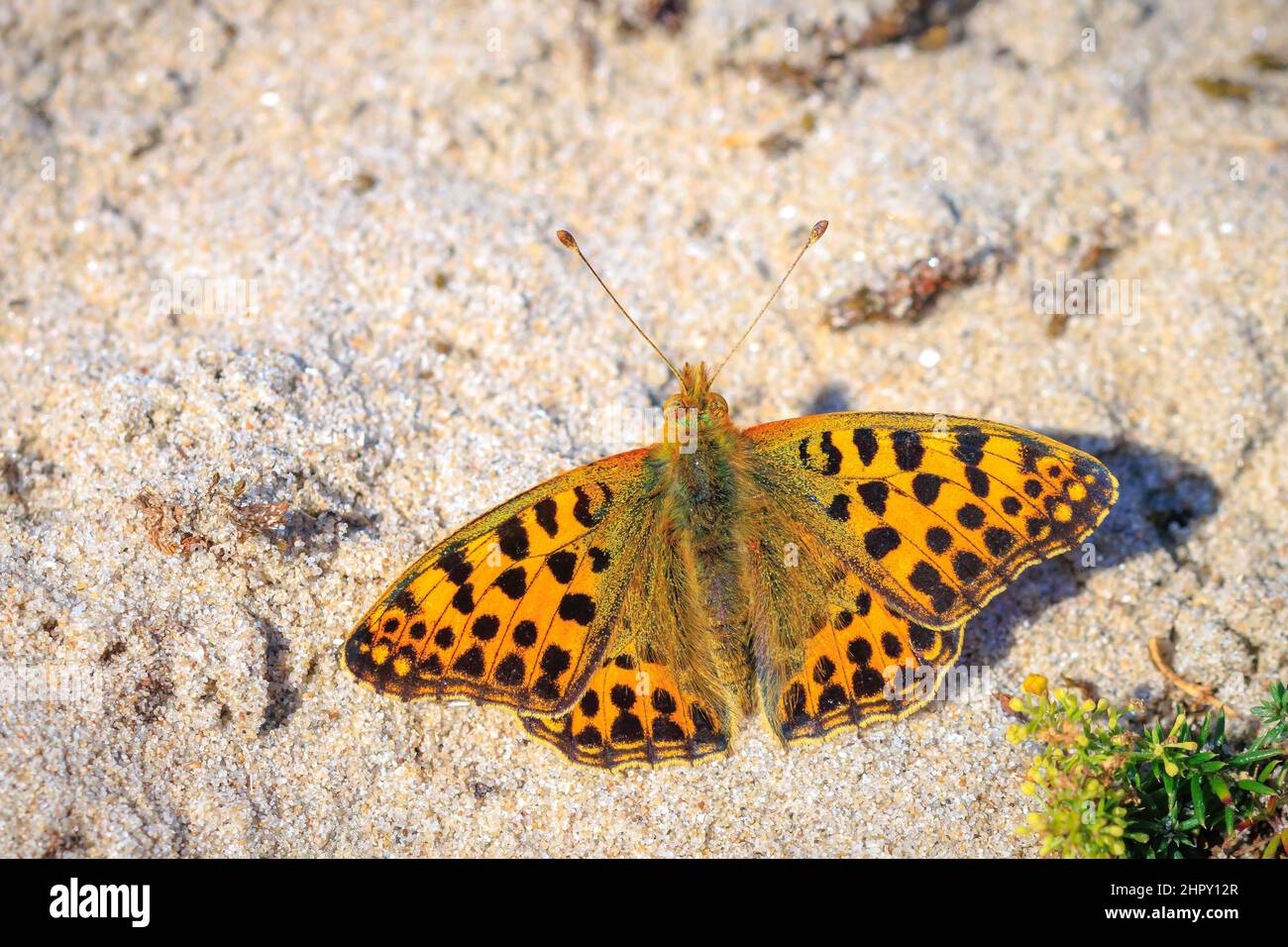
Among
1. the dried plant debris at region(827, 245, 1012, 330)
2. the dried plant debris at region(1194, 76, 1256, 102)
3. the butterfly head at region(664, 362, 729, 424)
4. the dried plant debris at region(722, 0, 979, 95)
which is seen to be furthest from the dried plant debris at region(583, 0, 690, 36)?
the dried plant debris at region(1194, 76, 1256, 102)

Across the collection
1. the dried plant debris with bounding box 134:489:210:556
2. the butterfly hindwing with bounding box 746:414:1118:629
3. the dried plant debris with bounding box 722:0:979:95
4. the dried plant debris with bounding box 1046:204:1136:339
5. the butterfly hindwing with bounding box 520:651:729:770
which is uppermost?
the dried plant debris with bounding box 722:0:979:95

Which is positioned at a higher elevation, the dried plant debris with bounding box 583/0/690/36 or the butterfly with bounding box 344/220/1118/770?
the dried plant debris with bounding box 583/0/690/36

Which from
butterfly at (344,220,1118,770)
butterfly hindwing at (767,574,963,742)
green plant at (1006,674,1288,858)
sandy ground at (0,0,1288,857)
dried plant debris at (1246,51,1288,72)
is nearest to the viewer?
green plant at (1006,674,1288,858)

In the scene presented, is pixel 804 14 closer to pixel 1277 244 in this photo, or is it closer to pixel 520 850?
pixel 1277 244

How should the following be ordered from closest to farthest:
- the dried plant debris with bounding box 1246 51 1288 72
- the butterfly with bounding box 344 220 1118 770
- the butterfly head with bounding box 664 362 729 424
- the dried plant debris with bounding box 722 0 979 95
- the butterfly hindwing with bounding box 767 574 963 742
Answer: the butterfly with bounding box 344 220 1118 770 < the butterfly hindwing with bounding box 767 574 963 742 < the butterfly head with bounding box 664 362 729 424 < the dried plant debris with bounding box 722 0 979 95 < the dried plant debris with bounding box 1246 51 1288 72

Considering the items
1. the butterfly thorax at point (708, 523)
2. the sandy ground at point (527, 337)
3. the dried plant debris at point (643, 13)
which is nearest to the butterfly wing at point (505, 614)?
the butterfly thorax at point (708, 523)

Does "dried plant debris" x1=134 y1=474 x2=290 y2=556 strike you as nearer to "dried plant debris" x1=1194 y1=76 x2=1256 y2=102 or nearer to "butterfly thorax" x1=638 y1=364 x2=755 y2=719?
"butterfly thorax" x1=638 y1=364 x2=755 y2=719

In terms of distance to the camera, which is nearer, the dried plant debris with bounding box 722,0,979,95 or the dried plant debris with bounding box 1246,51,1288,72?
the dried plant debris with bounding box 722,0,979,95
